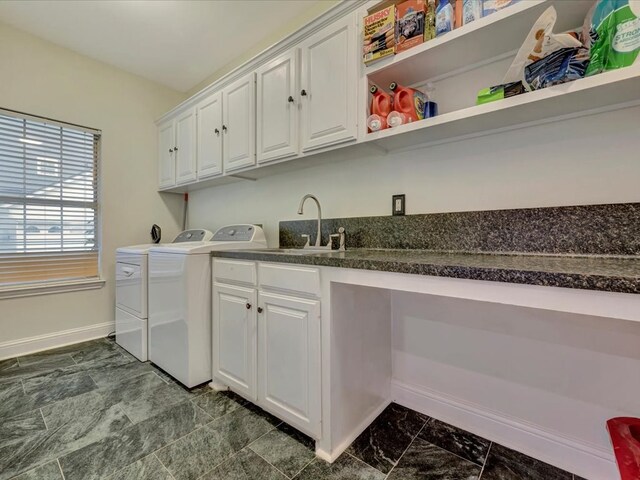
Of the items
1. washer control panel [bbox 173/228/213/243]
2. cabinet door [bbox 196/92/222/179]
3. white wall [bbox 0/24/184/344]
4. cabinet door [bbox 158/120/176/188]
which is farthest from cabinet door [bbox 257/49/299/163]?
white wall [bbox 0/24/184/344]

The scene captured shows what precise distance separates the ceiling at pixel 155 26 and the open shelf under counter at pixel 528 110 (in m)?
1.44

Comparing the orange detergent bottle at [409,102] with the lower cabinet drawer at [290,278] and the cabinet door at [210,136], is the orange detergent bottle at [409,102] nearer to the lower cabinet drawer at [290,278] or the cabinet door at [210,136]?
the lower cabinet drawer at [290,278]

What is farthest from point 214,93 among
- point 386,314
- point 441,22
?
point 386,314

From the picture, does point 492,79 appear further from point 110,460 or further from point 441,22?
point 110,460

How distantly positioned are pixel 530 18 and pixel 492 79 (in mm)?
274

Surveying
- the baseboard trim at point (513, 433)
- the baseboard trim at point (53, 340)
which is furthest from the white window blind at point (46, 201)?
the baseboard trim at point (513, 433)

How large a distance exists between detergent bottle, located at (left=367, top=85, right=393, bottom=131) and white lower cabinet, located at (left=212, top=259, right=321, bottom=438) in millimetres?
812

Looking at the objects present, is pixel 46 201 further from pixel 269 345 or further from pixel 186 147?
pixel 269 345

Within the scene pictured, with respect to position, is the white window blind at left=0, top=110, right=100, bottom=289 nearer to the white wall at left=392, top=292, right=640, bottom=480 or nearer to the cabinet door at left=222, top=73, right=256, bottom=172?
the cabinet door at left=222, top=73, right=256, bottom=172

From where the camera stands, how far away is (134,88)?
295 centimetres

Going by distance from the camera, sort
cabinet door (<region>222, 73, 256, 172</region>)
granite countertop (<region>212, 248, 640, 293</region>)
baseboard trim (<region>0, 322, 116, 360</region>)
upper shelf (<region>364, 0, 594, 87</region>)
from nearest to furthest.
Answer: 1. granite countertop (<region>212, 248, 640, 293</region>)
2. upper shelf (<region>364, 0, 594, 87</region>)
3. cabinet door (<region>222, 73, 256, 172</region>)
4. baseboard trim (<region>0, 322, 116, 360</region>)

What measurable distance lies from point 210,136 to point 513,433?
2.70 metres

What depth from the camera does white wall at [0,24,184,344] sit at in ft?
7.68

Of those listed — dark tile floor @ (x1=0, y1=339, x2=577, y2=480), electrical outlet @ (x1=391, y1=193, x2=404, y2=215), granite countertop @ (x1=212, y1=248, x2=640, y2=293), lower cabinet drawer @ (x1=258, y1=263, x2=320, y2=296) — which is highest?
electrical outlet @ (x1=391, y1=193, x2=404, y2=215)
